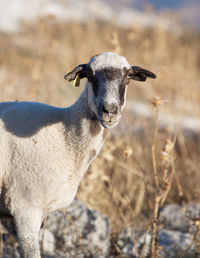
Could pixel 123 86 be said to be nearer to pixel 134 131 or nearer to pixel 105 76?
pixel 105 76

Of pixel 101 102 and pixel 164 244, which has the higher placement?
pixel 101 102

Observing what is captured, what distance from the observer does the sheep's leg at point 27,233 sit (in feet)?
5.43

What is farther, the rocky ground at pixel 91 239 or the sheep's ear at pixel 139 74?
the rocky ground at pixel 91 239

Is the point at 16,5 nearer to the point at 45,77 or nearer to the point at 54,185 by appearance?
the point at 45,77

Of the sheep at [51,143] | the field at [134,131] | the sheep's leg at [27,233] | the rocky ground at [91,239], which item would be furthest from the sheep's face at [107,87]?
the rocky ground at [91,239]

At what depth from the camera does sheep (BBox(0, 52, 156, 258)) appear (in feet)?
5.46

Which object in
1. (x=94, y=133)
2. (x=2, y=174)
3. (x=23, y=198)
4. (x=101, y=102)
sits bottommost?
(x=23, y=198)

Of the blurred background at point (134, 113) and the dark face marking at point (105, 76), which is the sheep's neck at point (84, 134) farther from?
the blurred background at point (134, 113)

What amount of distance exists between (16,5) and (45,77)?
11887 millimetres

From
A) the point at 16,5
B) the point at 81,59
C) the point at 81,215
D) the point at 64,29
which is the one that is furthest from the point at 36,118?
the point at 16,5

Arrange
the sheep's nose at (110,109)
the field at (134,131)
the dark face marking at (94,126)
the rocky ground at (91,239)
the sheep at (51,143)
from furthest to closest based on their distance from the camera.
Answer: the field at (134,131), the rocky ground at (91,239), the dark face marking at (94,126), the sheep at (51,143), the sheep's nose at (110,109)

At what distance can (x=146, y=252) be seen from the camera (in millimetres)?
2475

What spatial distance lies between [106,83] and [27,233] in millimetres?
949

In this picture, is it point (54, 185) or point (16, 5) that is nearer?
point (54, 185)
